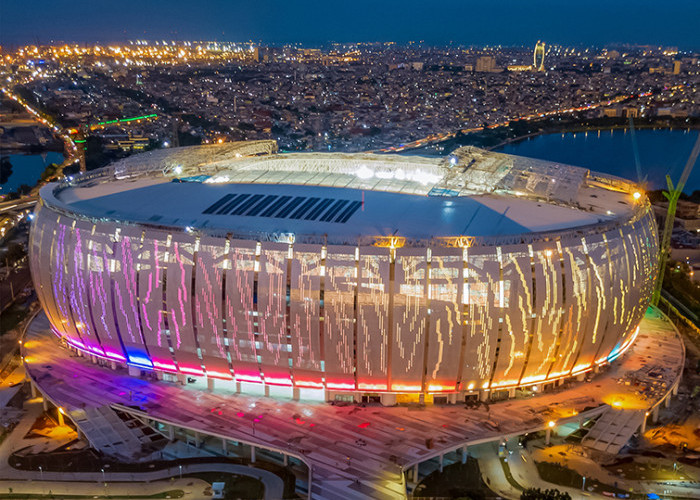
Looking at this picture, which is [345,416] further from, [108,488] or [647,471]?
[647,471]

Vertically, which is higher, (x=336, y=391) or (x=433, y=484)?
(x=336, y=391)

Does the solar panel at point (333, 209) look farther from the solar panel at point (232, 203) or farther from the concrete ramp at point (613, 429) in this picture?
the concrete ramp at point (613, 429)

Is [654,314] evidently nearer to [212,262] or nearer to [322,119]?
[212,262]

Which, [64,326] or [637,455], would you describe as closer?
[637,455]

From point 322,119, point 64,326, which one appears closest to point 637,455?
point 64,326

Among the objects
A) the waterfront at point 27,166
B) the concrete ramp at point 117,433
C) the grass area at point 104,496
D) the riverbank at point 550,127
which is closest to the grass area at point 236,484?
the grass area at point 104,496

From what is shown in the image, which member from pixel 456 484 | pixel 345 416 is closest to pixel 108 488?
pixel 345 416
